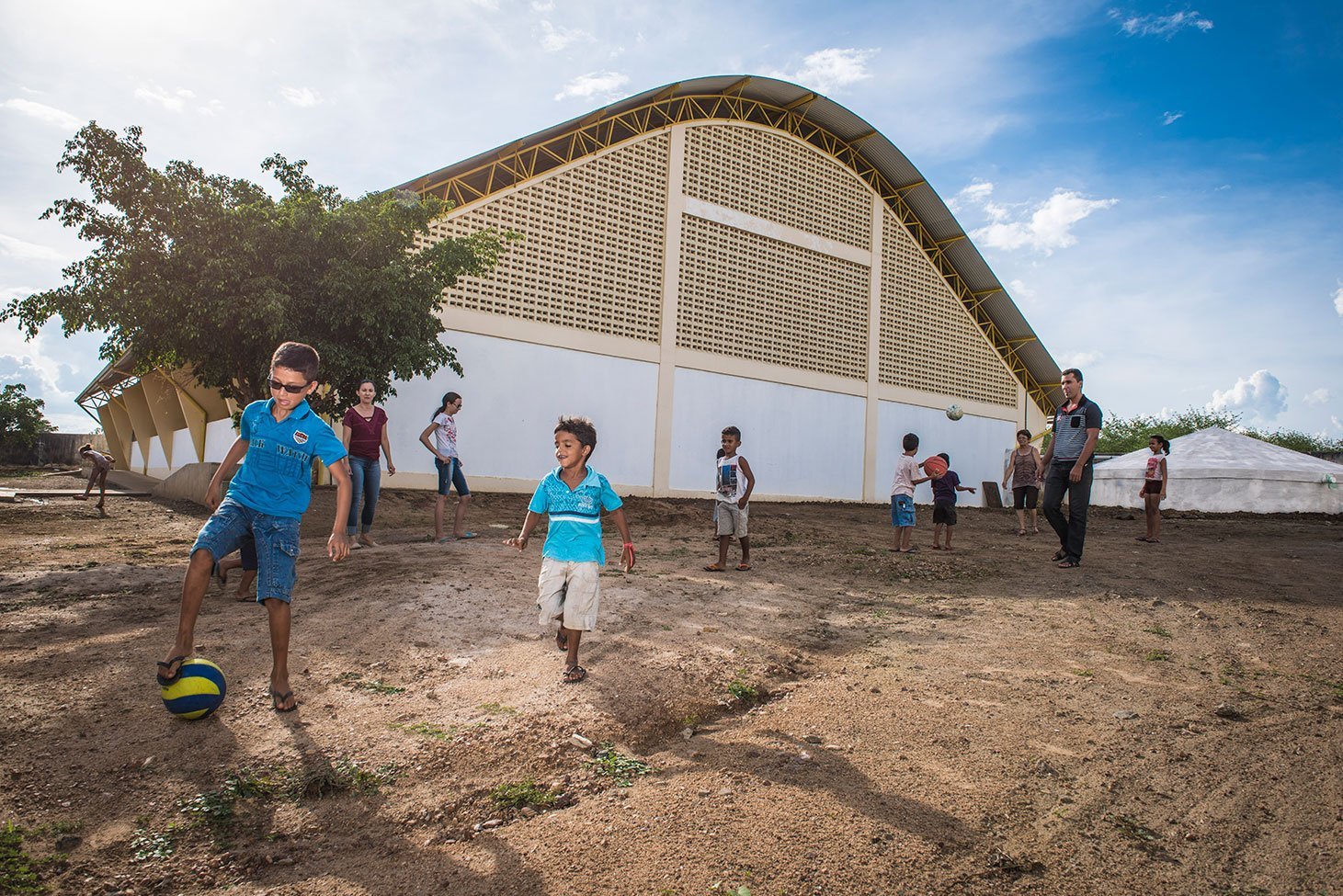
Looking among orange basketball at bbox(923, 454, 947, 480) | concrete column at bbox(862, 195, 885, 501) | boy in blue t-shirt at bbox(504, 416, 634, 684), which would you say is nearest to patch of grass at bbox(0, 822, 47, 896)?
boy in blue t-shirt at bbox(504, 416, 634, 684)

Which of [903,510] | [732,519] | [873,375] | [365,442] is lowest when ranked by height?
[732,519]

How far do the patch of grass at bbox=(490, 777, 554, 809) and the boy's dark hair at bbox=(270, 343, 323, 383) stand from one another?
7.01ft

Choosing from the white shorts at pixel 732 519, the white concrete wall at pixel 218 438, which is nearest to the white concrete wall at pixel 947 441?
the white shorts at pixel 732 519

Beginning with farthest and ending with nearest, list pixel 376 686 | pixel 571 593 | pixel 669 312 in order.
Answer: pixel 669 312, pixel 571 593, pixel 376 686

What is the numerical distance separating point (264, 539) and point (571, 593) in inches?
62.8

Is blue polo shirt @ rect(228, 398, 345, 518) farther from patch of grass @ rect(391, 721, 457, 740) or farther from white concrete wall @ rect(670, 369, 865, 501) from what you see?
white concrete wall @ rect(670, 369, 865, 501)

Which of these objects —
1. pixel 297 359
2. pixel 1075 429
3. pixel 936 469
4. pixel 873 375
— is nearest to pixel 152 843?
pixel 297 359

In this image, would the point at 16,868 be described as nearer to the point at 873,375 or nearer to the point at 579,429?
the point at 579,429

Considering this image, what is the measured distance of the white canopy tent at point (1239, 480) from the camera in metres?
19.8

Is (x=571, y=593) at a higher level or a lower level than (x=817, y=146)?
lower

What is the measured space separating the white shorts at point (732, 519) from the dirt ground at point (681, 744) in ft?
4.26

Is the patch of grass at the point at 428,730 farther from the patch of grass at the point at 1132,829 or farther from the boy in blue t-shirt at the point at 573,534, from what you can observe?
the patch of grass at the point at 1132,829

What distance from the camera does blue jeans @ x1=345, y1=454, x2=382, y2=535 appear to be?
7438mm

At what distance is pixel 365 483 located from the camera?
7.75 meters
